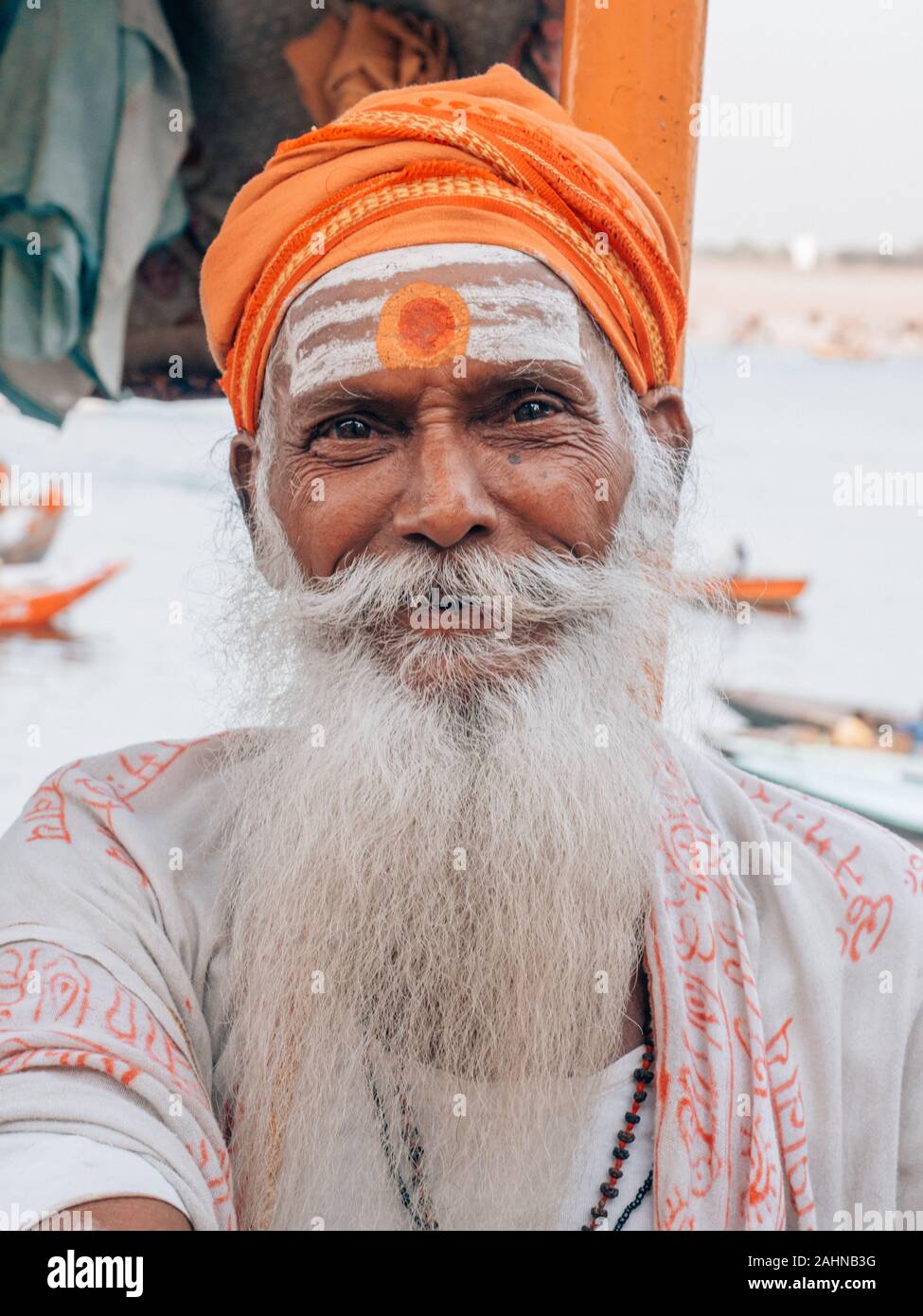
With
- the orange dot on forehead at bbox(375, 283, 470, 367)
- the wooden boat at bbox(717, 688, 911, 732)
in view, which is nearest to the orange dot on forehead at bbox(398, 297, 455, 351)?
the orange dot on forehead at bbox(375, 283, 470, 367)

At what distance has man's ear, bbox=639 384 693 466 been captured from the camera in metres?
1.71

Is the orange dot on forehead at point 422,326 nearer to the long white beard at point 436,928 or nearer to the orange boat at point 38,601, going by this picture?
the long white beard at point 436,928

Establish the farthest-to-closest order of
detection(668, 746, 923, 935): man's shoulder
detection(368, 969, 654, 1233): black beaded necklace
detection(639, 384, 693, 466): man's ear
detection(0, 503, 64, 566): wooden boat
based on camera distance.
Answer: detection(0, 503, 64, 566): wooden boat
detection(639, 384, 693, 466): man's ear
detection(668, 746, 923, 935): man's shoulder
detection(368, 969, 654, 1233): black beaded necklace

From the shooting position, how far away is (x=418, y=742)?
144 cm

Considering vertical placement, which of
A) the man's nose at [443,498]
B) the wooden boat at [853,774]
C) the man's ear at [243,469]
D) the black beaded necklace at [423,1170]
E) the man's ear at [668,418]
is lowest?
the black beaded necklace at [423,1170]

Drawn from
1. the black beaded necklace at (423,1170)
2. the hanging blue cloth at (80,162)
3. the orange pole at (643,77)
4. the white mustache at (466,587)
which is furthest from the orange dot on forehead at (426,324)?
the hanging blue cloth at (80,162)

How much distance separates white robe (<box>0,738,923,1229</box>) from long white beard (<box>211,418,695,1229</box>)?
0.08m

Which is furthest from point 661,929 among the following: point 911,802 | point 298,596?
point 911,802

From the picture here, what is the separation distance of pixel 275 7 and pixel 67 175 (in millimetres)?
623

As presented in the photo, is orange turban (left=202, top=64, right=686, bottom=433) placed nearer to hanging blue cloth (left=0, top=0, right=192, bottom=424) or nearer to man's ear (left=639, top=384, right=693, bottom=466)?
man's ear (left=639, top=384, right=693, bottom=466)

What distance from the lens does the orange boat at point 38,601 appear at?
9266mm

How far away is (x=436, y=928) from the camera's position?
1424mm

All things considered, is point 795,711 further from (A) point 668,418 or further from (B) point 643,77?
Result: (B) point 643,77

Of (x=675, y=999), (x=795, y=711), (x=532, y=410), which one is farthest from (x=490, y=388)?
(x=795, y=711)
